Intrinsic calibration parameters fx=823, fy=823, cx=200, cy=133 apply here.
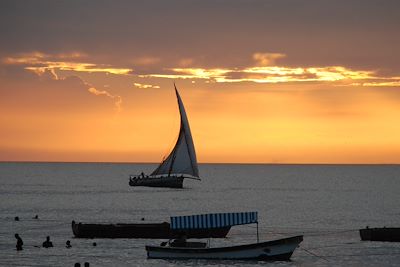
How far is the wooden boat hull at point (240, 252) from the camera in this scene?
221 ft

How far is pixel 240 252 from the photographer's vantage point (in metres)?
68.2

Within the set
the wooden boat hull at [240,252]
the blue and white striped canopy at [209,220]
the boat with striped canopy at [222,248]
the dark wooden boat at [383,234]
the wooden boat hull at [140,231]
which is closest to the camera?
the wooden boat hull at [240,252]

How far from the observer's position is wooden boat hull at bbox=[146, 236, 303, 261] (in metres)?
67.4

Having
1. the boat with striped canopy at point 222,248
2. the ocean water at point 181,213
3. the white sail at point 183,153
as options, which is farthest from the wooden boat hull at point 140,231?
the white sail at point 183,153

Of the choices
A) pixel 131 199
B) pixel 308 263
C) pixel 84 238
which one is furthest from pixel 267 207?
pixel 308 263

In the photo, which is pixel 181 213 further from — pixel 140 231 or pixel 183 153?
pixel 140 231

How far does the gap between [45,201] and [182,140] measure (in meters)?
32.0

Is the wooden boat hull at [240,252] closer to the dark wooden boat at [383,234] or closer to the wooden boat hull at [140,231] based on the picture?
the wooden boat hull at [140,231]

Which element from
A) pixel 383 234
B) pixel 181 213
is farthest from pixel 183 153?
pixel 383 234

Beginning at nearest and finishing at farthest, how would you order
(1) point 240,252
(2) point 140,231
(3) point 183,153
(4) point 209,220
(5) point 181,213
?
1. (1) point 240,252
2. (4) point 209,220
3. (2) point 140,231
4. (5) point 181,213
5. (3) point 183,153

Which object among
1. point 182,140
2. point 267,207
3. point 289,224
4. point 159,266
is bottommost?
point 159,266

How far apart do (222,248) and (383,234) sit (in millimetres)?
21813

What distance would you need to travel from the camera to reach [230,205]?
16962cm

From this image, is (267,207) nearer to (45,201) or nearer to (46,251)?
(45,201)
